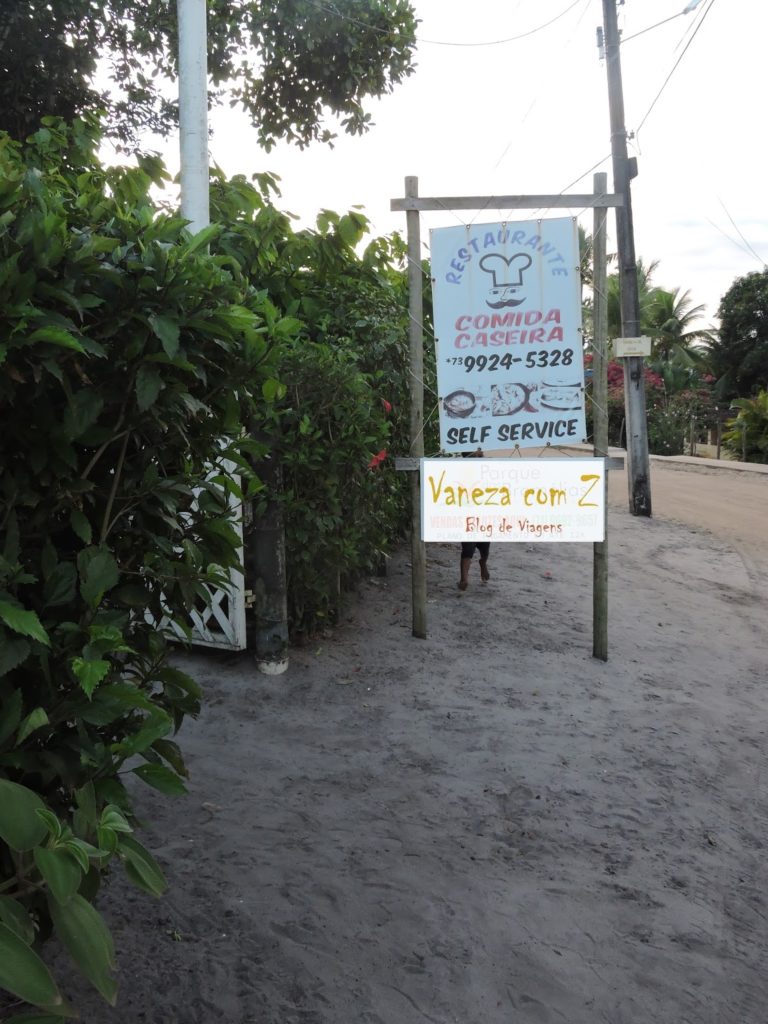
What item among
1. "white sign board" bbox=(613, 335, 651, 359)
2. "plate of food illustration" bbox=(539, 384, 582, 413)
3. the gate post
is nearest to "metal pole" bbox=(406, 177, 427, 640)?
"plate of food illustration" bbox=(539, 384, 582, 413)

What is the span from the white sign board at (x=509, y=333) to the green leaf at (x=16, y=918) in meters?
4.26

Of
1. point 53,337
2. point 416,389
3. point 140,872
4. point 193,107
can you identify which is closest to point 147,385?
point 53,337

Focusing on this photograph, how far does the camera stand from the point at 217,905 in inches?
112

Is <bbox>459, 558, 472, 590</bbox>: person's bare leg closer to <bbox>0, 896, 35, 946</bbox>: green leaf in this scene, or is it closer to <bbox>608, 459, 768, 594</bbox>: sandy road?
<bbox>608, 459, 768, 594</bbox>: sandy road

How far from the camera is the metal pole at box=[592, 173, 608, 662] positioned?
210 inches

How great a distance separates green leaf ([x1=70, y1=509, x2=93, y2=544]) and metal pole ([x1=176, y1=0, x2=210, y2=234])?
2939mm

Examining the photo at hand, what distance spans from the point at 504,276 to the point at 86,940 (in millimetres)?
4720

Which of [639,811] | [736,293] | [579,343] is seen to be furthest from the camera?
[736,293]

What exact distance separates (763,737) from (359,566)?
2.73 metres

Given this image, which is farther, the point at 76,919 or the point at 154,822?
the point at 154,822

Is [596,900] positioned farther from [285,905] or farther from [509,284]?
[509,284]

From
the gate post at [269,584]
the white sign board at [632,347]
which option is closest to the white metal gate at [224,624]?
the gate post at [269,584]

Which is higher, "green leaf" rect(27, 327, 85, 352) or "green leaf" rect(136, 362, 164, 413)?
"green leaf" rect(27, 327, 85, 352)

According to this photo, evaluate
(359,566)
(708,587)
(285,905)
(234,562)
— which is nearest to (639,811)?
(285,905)
